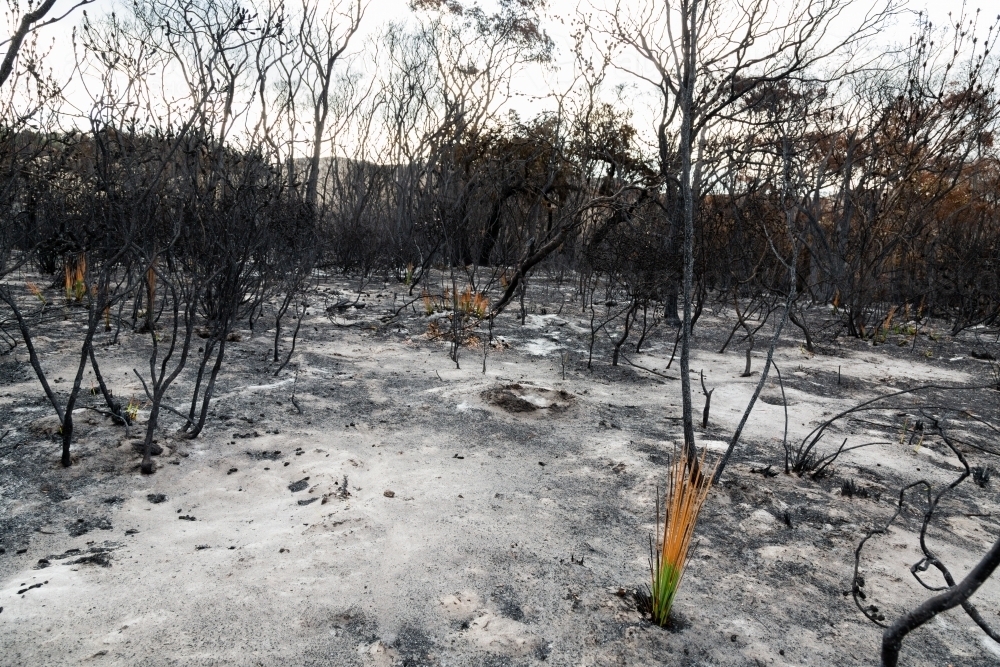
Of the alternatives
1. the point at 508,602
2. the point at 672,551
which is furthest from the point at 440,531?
the point at 672,551

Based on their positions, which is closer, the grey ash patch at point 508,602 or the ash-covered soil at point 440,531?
the ash-covered soil at point 440,531

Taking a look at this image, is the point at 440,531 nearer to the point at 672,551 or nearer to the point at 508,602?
the point at 508,602

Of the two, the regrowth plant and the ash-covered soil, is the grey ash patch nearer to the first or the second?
the ash-covered soil

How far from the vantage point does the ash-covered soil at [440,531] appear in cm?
178

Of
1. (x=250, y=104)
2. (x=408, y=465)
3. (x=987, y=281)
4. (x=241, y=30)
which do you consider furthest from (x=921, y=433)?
(x=987, y=281)

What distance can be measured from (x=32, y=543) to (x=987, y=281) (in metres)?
11.2

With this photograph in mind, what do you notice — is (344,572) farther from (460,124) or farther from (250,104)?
(460,124)

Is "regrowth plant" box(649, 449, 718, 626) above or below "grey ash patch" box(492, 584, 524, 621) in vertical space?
above

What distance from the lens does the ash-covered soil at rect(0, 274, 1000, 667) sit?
1.78 m

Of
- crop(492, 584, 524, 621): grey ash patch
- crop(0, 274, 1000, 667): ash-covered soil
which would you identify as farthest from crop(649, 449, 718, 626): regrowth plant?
crop(492, 584, 524, 621): grey ash patch

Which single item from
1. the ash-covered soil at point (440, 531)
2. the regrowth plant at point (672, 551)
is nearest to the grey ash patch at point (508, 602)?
the ash-covered soil at point (440, 531)

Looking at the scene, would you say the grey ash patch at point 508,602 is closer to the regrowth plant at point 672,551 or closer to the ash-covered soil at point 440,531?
the ash-covered soil at point 440,531

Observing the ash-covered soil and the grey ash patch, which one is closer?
the ash-covered soil

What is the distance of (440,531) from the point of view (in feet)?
7.86
